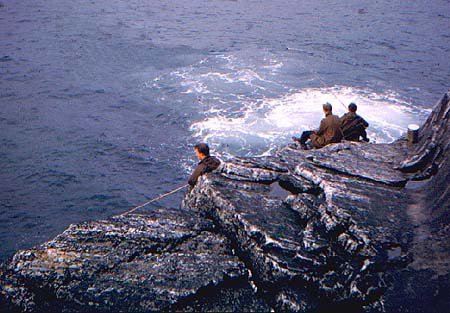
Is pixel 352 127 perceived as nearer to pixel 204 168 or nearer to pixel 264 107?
pixel 204 168

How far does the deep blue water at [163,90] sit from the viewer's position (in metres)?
14.2

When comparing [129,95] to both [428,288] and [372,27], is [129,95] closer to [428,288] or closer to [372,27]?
[428,288]

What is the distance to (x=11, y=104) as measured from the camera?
2017 centimetres

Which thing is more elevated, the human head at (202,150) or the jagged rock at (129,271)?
the human head at (202,150)

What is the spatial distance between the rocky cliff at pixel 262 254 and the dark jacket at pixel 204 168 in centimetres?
152

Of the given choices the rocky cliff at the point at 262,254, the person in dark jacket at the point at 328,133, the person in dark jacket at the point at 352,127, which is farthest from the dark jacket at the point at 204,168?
the person in dark jacket at the point at 352,127

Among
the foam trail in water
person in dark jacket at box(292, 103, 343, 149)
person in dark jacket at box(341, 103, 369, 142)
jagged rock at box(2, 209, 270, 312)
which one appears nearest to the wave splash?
the foam trail in water

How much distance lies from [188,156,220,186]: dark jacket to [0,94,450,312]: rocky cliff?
1.52 meters

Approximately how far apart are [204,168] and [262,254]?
3.61 m

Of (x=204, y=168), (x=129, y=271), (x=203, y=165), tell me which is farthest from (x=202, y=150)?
(x=129, y=271)

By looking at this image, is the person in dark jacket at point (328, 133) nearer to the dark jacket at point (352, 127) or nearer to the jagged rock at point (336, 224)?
the dark jacket at point (352, 127)

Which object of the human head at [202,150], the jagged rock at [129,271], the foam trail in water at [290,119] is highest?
the human head at [202,150]

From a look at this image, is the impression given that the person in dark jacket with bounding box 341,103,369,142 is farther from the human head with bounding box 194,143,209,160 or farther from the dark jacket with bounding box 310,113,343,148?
the human head with bounding box 194,143,209,160

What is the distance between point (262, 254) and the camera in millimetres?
5035
